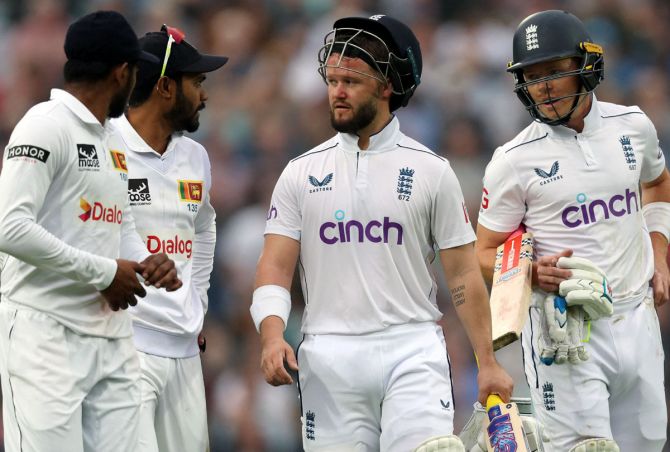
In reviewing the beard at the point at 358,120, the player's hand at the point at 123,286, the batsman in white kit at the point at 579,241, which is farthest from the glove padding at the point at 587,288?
the player's hand at the point at 123,286

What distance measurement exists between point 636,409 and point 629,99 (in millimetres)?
5803

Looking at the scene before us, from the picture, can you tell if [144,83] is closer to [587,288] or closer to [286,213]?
[286,213]

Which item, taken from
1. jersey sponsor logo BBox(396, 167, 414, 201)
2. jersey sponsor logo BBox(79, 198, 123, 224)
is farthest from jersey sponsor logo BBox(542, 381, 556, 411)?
jersey sponsor logo BBox(79, 198, 123, 224)

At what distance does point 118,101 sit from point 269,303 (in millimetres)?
1044

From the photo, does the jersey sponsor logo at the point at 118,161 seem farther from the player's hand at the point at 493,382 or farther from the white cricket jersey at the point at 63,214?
the player's hand at the point at 493,382

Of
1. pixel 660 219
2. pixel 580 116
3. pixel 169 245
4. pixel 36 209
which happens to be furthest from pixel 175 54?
pixel 660 219

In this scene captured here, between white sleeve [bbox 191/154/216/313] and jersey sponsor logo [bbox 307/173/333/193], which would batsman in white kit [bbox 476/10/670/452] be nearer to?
jersey sponsor logo [bbox 307/173/333/193]

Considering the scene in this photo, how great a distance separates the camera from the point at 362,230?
5754mm

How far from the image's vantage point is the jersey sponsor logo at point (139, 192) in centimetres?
620

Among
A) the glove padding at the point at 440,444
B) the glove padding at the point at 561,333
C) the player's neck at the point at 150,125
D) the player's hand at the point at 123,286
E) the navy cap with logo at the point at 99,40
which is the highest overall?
the navy cap with logo at the point at 99,40

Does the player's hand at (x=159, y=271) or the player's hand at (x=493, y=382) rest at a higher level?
the player's hand at (x=159, y=271)

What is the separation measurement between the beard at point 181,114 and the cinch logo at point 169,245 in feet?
1.81

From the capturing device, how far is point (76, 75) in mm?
5367

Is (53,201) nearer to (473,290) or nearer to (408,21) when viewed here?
(473,290)
